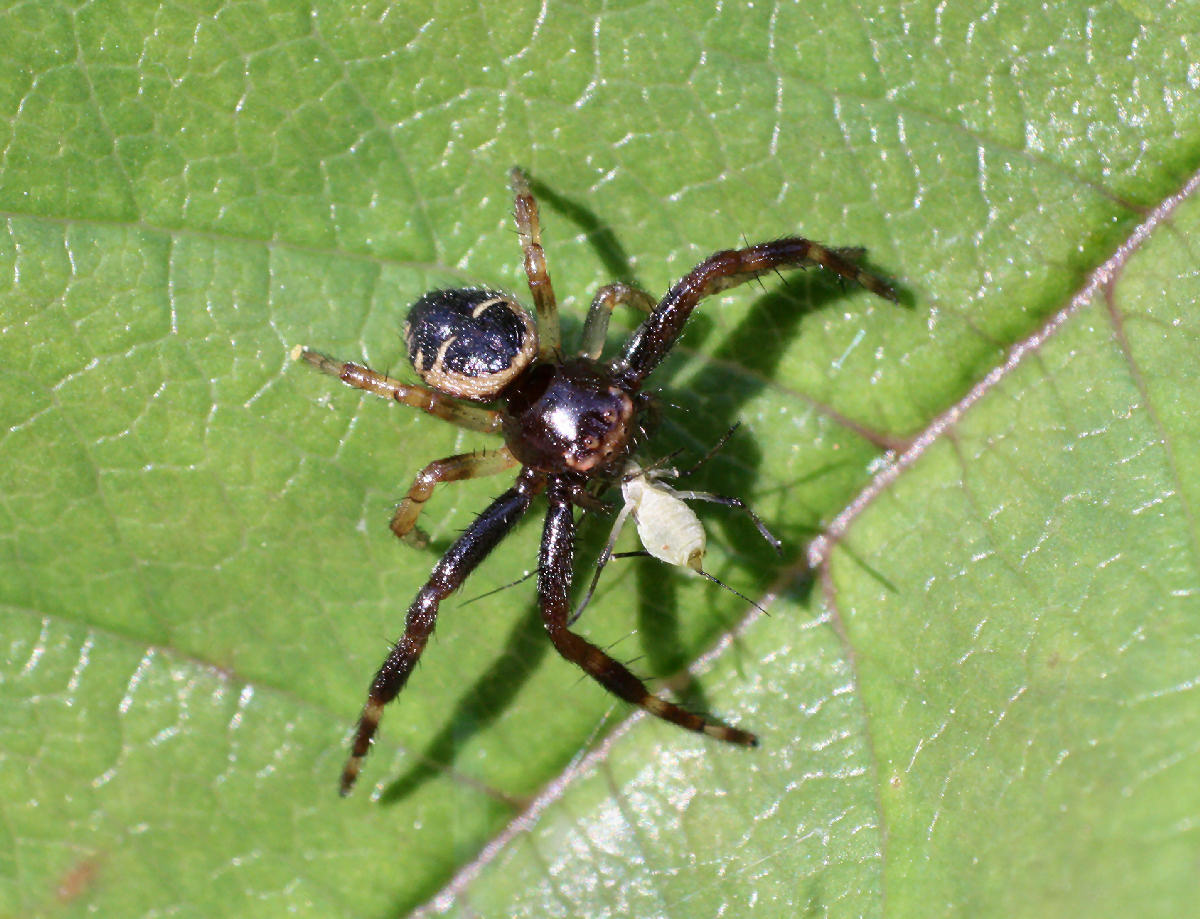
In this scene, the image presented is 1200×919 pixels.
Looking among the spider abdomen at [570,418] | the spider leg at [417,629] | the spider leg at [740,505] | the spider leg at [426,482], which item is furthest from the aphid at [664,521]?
the spider leg at [426,482]

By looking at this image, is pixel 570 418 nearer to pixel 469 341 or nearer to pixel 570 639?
pixel 469 341

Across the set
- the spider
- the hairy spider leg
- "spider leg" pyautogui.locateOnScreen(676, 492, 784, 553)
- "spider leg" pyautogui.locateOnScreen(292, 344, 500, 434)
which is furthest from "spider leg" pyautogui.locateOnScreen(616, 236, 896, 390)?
"spider leg" pyautogui.locateOnScreen(292, 344, 500, 434)

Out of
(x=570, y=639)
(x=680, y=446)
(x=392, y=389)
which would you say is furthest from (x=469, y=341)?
(x=570, y=639)

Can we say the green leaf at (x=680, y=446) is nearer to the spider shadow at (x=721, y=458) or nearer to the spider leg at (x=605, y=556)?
the spider shadow at (x=721, y=458)

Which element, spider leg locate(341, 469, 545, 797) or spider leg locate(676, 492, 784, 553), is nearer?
spider leg locate(676, 492, 784, 553)

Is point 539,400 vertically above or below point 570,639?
above

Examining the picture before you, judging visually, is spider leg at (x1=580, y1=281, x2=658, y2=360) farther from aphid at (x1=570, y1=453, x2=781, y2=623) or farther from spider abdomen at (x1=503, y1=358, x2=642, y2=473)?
aphid at (x1=570, y1=453, x2=781, y2=623)

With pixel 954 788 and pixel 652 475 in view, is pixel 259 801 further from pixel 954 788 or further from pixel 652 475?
pixel 954 788

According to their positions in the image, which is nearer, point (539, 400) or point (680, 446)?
point (680, 446)
